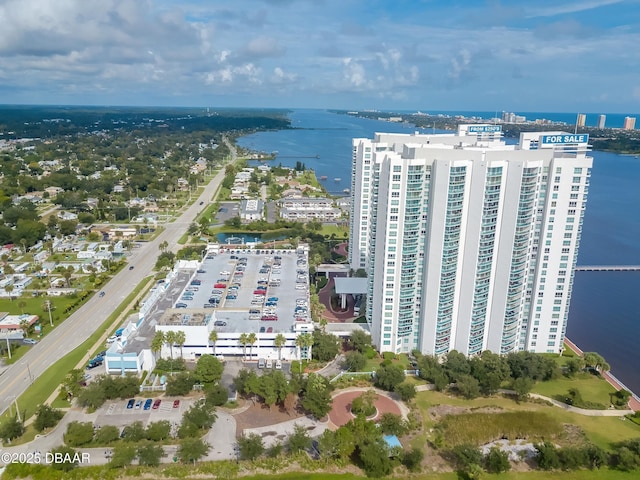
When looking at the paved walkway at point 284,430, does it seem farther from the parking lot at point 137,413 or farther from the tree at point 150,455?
the tree at point 150,455

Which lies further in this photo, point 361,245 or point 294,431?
point 361,245

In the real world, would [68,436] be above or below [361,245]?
below

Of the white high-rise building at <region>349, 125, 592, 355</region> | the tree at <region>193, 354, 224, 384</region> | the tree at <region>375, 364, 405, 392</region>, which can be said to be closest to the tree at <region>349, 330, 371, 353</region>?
the white high-rise building at <region>349, 125, 592, 355</region>

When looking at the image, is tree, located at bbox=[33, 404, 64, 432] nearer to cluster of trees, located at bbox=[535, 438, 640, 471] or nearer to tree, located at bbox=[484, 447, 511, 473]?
tree, located at bbox=[484, 447, 511, 473]

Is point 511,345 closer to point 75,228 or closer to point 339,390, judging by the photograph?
point 339,390

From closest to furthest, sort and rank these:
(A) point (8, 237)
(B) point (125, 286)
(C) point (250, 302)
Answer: (C) point (250, 302) → (B) point (125, 286) → (A) point (8, 237)

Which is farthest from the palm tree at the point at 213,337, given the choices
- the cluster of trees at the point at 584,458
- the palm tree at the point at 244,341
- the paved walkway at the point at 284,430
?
the cluster of trees at the point at 584,458

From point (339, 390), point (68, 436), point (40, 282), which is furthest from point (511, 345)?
point (40, 282)
